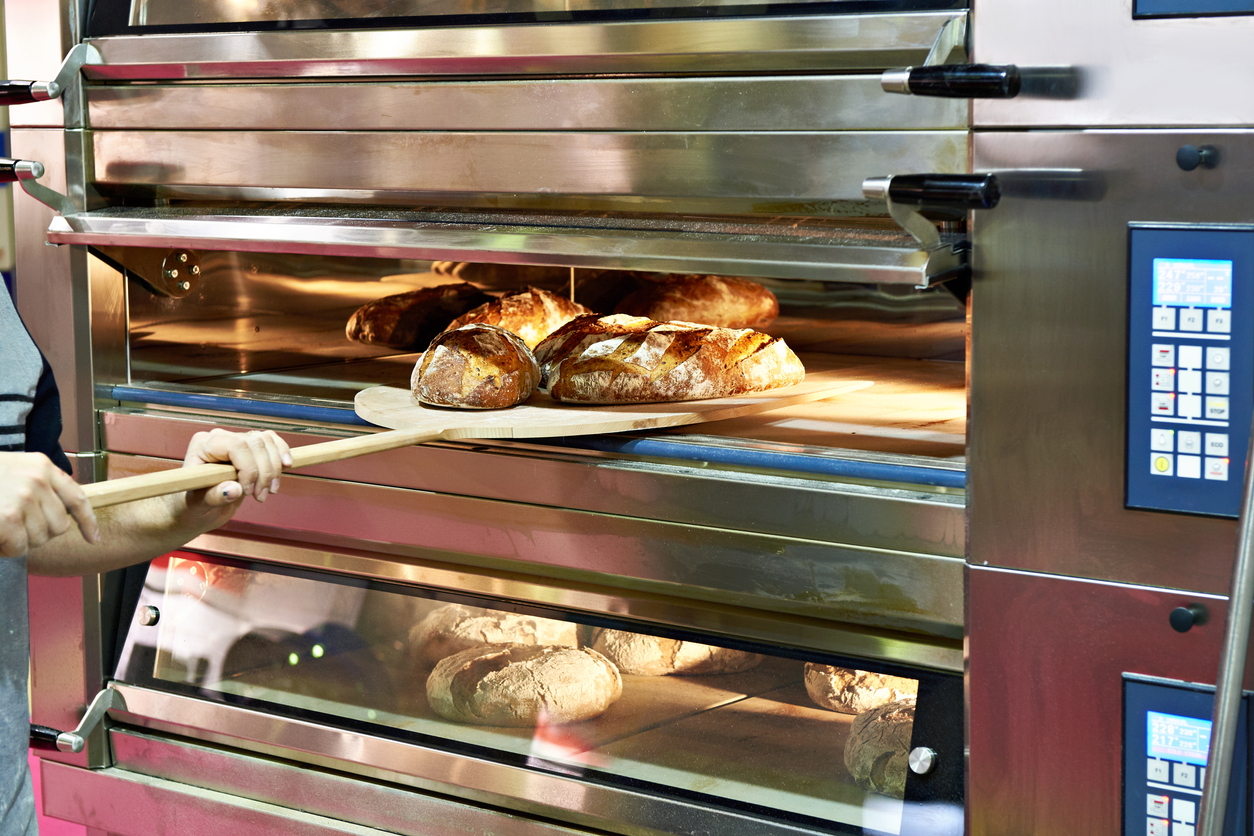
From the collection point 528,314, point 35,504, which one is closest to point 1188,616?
point 35,504

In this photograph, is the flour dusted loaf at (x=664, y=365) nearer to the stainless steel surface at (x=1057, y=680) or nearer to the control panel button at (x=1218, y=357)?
the stainless steel surface at (x=1057, y=680)

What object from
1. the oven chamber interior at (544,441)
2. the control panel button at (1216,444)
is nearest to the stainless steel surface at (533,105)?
the oven chamber interior at (544,441)

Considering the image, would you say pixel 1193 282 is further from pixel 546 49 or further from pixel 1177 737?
pixel 546 49

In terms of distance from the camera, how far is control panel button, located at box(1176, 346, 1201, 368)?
113 cm

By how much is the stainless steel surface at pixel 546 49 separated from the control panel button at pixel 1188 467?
474 millimetres

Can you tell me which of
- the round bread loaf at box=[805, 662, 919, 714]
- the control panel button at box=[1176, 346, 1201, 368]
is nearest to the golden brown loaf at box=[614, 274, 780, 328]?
the round bread loaf at box=[805, 662, 919, 714]

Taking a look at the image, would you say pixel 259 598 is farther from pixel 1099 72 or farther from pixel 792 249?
pixel 1099 72

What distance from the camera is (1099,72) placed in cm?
115

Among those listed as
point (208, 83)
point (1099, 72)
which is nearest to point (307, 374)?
point (208, 83)

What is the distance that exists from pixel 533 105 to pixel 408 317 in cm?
74

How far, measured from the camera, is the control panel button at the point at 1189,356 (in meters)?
1.13

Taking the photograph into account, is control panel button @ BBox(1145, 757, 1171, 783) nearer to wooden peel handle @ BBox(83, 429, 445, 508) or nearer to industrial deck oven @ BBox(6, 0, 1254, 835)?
industrial deck oven @ BBox(6, 0, 1254, 835)

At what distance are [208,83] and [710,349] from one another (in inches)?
30.3

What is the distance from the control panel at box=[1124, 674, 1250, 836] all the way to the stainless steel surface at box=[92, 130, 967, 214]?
0.56 metres
